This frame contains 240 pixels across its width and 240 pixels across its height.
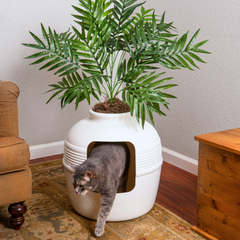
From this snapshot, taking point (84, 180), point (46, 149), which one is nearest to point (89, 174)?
point (84, 180)

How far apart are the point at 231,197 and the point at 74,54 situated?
1.11 metres

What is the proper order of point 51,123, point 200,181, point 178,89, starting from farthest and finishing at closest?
point 51,123 < point 178,89 < point 200,181

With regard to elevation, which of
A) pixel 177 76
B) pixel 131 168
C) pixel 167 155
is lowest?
pixel 167 155

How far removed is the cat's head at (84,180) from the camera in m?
1.35

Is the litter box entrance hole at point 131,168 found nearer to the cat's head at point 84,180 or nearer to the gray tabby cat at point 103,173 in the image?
the gray tabby cat at point 103,173

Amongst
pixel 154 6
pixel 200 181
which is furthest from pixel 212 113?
pixel 154 6

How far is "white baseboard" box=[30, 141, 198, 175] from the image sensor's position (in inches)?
93.0

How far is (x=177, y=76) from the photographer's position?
7.90 ft

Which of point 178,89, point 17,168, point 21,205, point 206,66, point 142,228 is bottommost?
point 142,228

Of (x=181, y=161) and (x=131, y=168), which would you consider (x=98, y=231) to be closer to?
(x=131, y=168)

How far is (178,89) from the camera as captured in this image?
2.41 m

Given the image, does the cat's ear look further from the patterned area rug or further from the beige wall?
the beige wall

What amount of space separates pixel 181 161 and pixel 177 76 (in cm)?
71

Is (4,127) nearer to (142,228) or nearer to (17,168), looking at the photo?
(17,168)
